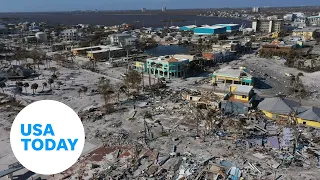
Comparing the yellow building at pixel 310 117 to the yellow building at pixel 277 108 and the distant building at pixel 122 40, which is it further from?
the distant building at pixel 122 40

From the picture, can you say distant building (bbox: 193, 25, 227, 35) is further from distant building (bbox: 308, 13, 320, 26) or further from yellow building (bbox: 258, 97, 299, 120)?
yellow building (bbox: 258, 97, 299, 120)

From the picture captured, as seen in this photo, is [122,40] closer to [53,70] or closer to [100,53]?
[100,53]

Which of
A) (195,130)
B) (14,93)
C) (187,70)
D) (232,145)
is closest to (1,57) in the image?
(14,93)

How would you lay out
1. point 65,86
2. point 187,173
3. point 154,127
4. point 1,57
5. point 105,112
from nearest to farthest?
point 187,173, point 154,127, point 105,112, point 65,86, point 1,57

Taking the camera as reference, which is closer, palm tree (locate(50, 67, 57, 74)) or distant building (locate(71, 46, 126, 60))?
palm tree (locate(50, 67, 57, 74))

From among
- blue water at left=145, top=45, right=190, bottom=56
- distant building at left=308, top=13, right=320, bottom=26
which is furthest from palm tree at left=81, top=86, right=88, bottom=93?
distant building at left=308, top=13, right=320, bottom=26

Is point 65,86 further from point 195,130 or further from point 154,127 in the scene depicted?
point 195,130
